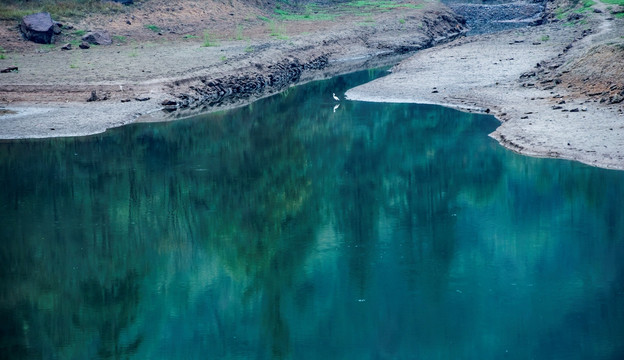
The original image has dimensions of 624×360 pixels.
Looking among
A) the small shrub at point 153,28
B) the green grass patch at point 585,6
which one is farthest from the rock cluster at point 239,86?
the green grass patch at point 585,6

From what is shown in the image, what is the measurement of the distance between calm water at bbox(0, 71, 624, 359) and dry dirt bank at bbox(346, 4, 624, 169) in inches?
27.8

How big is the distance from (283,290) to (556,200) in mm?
5903

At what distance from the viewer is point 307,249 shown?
473 inches

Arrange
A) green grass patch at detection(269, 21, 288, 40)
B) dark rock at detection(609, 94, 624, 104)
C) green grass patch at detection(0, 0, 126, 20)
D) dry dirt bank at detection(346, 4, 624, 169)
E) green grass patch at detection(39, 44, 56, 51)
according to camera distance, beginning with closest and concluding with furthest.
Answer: dry dirt bank at detection(346, 4, 624, 169)
dark rock at detection(609, 94, 624, 104)
green grass patch at detection(39, 44, 56, 51)
green grass patch at detection(0, 0, 126, 20)
green grass patch at detection(269, 21, 288, 40)

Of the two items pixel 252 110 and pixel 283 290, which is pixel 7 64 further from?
pixel 283 290

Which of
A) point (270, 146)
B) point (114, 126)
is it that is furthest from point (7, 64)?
point (270, 146)

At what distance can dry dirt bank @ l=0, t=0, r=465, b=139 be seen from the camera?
20.2 metres

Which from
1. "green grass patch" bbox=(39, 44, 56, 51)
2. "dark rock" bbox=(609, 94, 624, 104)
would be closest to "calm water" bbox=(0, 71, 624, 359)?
"dark rock" bbox=(609, 94, 624, 104)

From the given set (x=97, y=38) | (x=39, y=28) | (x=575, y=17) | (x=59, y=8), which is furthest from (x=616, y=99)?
(x=59, y=8)

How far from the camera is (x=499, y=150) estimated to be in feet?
53.9

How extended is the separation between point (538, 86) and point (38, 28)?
1808cm

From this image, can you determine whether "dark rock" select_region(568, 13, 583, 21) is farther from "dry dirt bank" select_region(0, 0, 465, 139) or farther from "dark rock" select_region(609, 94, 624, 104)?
"dark rock" select_region(609, 94, 624, 104)

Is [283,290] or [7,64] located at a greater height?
[7,64]

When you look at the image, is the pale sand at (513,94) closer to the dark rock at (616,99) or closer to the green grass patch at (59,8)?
the dark rock at (616,99)
